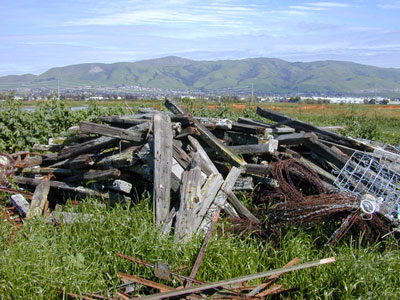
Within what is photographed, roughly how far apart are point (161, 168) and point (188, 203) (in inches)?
33.9

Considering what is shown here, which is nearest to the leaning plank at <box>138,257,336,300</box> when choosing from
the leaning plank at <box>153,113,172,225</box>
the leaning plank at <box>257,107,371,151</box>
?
the leaning plank at <box>153,113,172,225</box>

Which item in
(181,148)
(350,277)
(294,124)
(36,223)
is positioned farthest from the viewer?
(294,124)

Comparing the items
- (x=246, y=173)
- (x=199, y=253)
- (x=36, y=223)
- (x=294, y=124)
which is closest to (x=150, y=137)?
(x=246, y=173)

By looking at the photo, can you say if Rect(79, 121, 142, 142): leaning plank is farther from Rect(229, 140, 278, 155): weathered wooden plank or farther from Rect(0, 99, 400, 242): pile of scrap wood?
Rect(229, 140, 278, 155): weathered wooden plank

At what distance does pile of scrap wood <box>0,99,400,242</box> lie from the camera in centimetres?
533

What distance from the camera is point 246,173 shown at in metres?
6.69

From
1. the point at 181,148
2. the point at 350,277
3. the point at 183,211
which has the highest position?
the point at 181,148

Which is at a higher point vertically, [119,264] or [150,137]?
[150,137]

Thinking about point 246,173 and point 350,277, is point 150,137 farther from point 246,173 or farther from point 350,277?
point 350,277

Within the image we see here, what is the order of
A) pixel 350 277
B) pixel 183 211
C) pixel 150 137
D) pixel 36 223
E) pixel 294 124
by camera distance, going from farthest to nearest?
pixel 294 124 < pixel 150 137 < pixel 36 223 < pixel 183 211 < pixel 350 277

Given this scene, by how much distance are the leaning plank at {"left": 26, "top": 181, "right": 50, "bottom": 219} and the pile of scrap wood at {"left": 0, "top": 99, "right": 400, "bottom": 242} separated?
2cm

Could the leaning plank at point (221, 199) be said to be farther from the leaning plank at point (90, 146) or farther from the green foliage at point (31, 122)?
the green foliage at point (31, 122)

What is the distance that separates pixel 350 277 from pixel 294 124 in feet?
15.7

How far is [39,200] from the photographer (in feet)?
21.7
